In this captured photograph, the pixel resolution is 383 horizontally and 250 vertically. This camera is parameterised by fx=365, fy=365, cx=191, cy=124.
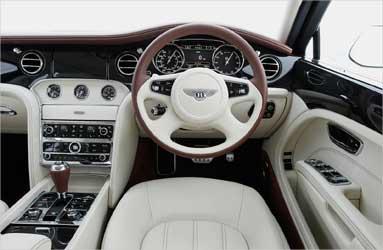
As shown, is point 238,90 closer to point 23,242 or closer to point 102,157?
point 102,157

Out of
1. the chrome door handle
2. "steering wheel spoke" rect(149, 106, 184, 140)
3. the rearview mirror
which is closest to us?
"steering wheel spoke" rect(149, 106, 184, 140)

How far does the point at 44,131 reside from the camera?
1.44m

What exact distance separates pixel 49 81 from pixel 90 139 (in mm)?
292

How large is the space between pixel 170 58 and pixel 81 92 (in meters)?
0.39

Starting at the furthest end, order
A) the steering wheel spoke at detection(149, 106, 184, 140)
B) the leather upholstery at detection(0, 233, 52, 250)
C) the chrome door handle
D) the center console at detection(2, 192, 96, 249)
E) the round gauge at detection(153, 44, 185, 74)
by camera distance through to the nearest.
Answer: the chrome door handle
the round gauge at detection(153, 44, 185, 74)
the steering wheel spoke at detection(149, 106, 184, 140)
the center console at detection(2, 192, 96, 249)
the leather upholstery at detection(0, 233, 52, 250)

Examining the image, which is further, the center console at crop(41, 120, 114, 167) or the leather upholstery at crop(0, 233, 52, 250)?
the center console at crop(41, 120, 114, 167)

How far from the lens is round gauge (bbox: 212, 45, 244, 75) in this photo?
140 cm

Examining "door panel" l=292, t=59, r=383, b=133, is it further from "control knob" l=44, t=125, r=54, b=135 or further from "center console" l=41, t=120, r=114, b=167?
"control knob" l=44, t=125, r=54, b=135

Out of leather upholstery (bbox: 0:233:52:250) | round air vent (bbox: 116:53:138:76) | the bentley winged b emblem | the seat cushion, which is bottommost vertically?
the seat cushion

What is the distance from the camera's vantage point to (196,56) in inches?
55.3

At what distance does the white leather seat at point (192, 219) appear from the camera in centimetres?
109

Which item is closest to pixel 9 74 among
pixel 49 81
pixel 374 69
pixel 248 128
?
pixel 49 81

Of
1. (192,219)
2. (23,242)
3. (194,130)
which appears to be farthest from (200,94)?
(23,242)

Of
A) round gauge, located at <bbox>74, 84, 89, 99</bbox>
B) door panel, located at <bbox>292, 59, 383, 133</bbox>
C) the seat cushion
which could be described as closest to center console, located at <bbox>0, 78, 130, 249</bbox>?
round gauge, located at <bbox>74, 84, 89, 99</bbox>
